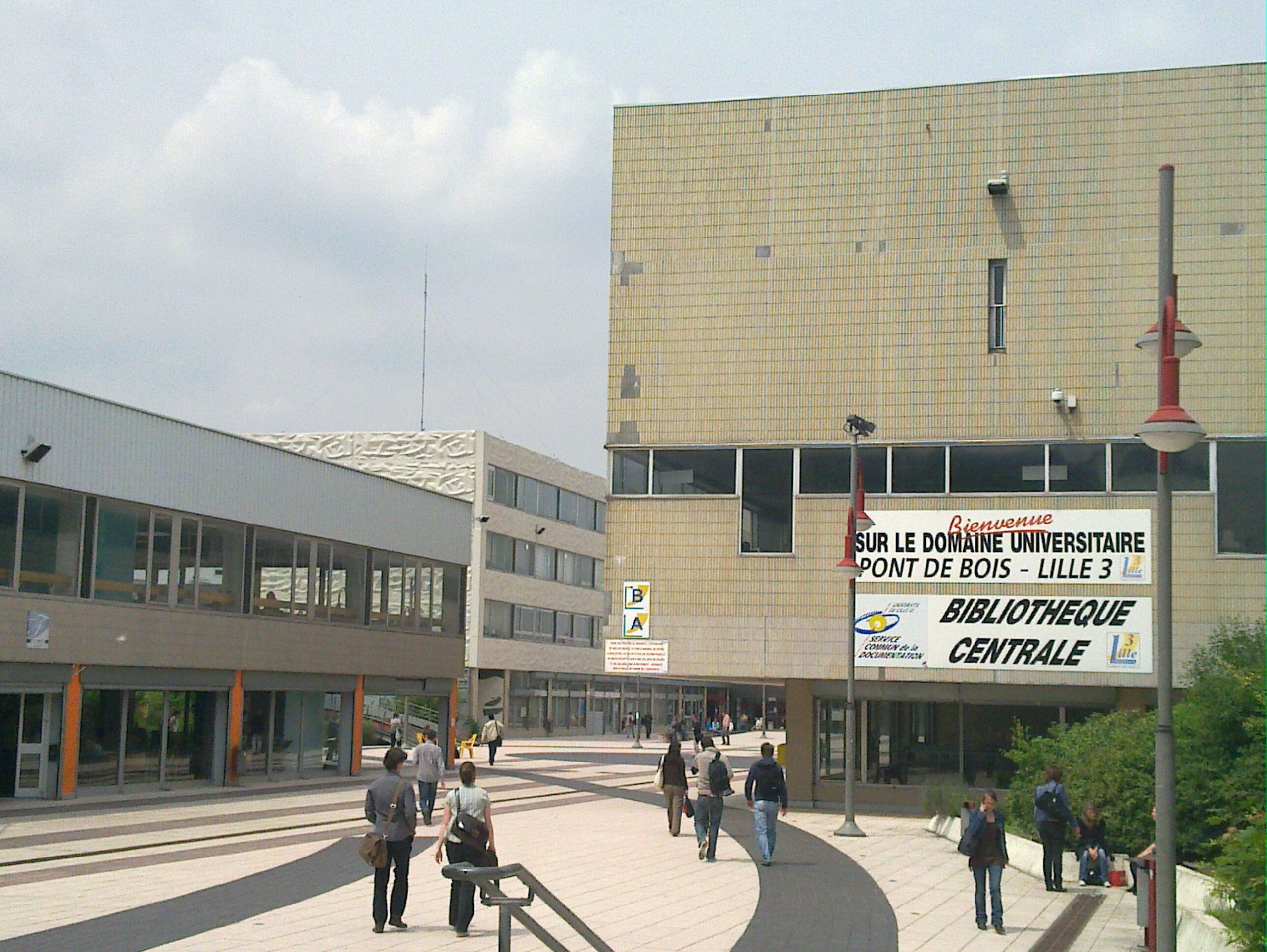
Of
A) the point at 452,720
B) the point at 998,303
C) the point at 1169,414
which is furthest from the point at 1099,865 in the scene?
the point at 452,720

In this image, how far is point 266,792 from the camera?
3469 cm

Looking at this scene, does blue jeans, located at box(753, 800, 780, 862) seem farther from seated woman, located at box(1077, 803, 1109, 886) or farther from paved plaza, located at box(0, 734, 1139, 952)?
seated woman, located at box(1077, 803, 1109, 886)

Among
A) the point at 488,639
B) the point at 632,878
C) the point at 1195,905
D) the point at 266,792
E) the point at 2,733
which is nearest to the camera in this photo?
the point at 1195,905

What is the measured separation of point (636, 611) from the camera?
31.9m

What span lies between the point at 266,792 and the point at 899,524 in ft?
53.4

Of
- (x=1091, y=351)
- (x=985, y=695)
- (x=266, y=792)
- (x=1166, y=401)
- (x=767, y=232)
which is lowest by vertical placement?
(x=266, y=792)

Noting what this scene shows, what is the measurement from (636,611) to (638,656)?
98 centimetres

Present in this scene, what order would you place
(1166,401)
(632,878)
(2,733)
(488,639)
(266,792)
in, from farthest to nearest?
(488,639) → (266,792) → (2,733) → (632,878) → (1166,401)

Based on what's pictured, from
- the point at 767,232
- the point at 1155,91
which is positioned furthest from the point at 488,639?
the point at 1155,91

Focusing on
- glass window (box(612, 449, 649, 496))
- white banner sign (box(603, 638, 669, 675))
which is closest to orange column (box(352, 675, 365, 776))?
white banner sign (box(603, 638, 669, 675))

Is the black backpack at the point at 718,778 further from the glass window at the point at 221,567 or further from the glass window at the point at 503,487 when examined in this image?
the glass window at the point at 503,487

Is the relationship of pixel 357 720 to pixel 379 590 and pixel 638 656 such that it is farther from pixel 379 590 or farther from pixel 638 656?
pixel 638 656

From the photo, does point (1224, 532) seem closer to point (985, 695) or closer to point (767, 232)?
point (985, 695)

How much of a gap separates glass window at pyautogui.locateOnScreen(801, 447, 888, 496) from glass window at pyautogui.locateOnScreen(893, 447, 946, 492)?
293 mm
